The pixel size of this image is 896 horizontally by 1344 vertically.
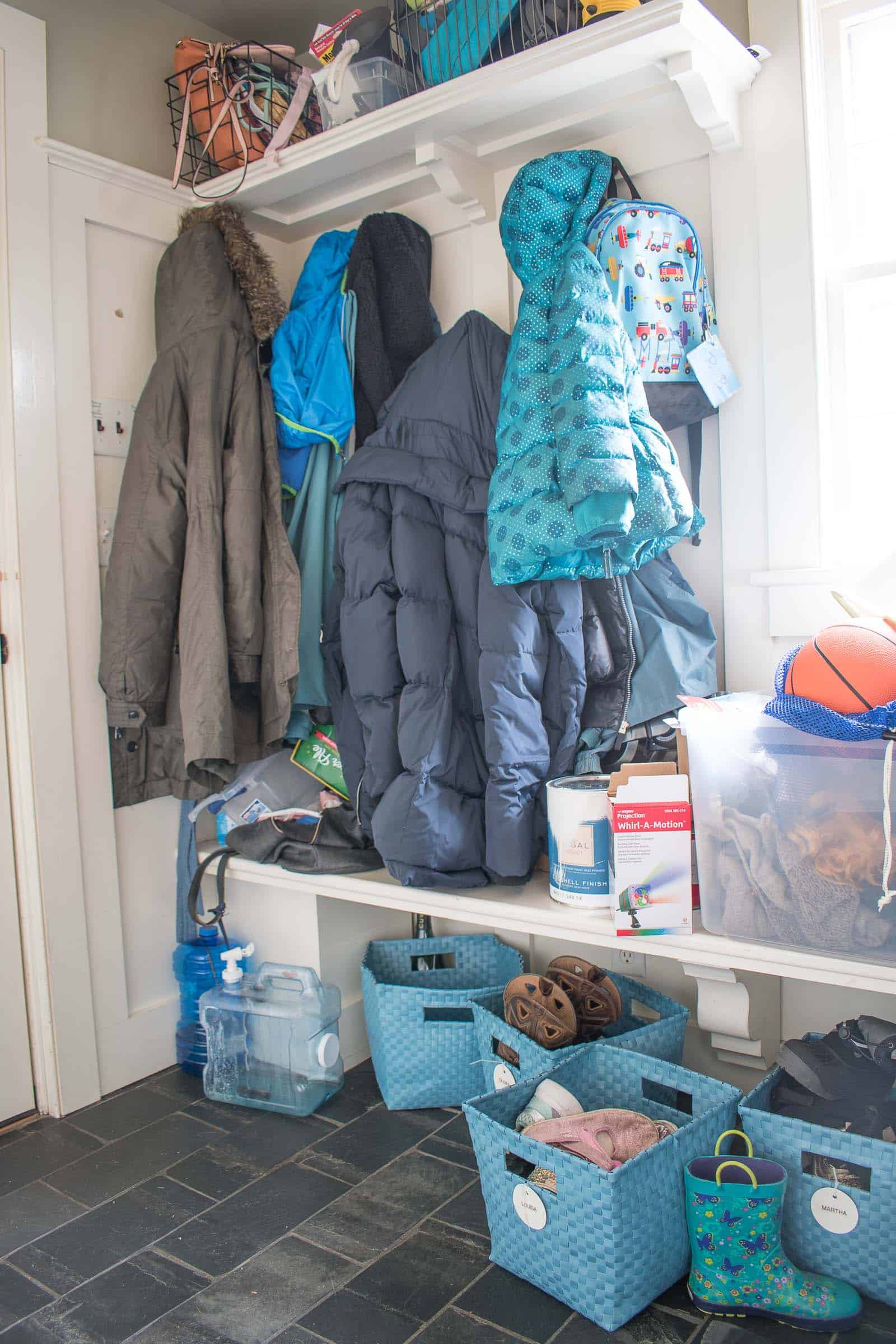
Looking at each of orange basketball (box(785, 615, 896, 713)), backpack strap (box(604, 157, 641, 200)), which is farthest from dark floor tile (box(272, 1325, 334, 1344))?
backpack strap (box(604, 157, 641, 200))

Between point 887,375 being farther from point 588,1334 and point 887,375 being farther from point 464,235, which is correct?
point 588,1334

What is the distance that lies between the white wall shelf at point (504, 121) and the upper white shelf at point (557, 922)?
1498 mm

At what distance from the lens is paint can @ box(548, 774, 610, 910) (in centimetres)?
171

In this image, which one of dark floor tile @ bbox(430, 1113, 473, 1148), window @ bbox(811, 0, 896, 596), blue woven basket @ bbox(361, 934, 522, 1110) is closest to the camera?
window @ bbox(811, 0, 896, 596)

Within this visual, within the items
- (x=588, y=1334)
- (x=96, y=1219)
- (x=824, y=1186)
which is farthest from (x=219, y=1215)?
(x=824, y=1186)

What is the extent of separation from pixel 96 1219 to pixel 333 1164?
1.43 feet

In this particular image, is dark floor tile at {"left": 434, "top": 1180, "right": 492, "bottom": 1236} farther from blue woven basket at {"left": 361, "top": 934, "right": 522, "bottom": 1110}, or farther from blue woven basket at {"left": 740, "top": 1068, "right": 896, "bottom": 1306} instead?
blue woven basket at {"left": 740, "top": 1068, "right": 896, "bottom": 1306}

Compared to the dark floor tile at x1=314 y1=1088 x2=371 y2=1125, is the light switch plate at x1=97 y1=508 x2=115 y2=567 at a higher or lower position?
higher

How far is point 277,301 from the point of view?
2266 mm

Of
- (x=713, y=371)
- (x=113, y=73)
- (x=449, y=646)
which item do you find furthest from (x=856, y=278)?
(x=113, y=73)

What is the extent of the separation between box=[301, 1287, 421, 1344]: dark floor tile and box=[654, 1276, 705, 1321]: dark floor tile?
1.25 ft

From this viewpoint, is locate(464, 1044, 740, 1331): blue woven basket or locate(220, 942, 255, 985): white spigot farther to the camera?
locate(220, 942, 255, 985): white spigot

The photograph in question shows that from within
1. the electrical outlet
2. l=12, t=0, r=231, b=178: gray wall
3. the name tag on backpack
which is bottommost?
the electrical outlet

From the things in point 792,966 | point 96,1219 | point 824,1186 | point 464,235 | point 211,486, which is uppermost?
point 464,235
